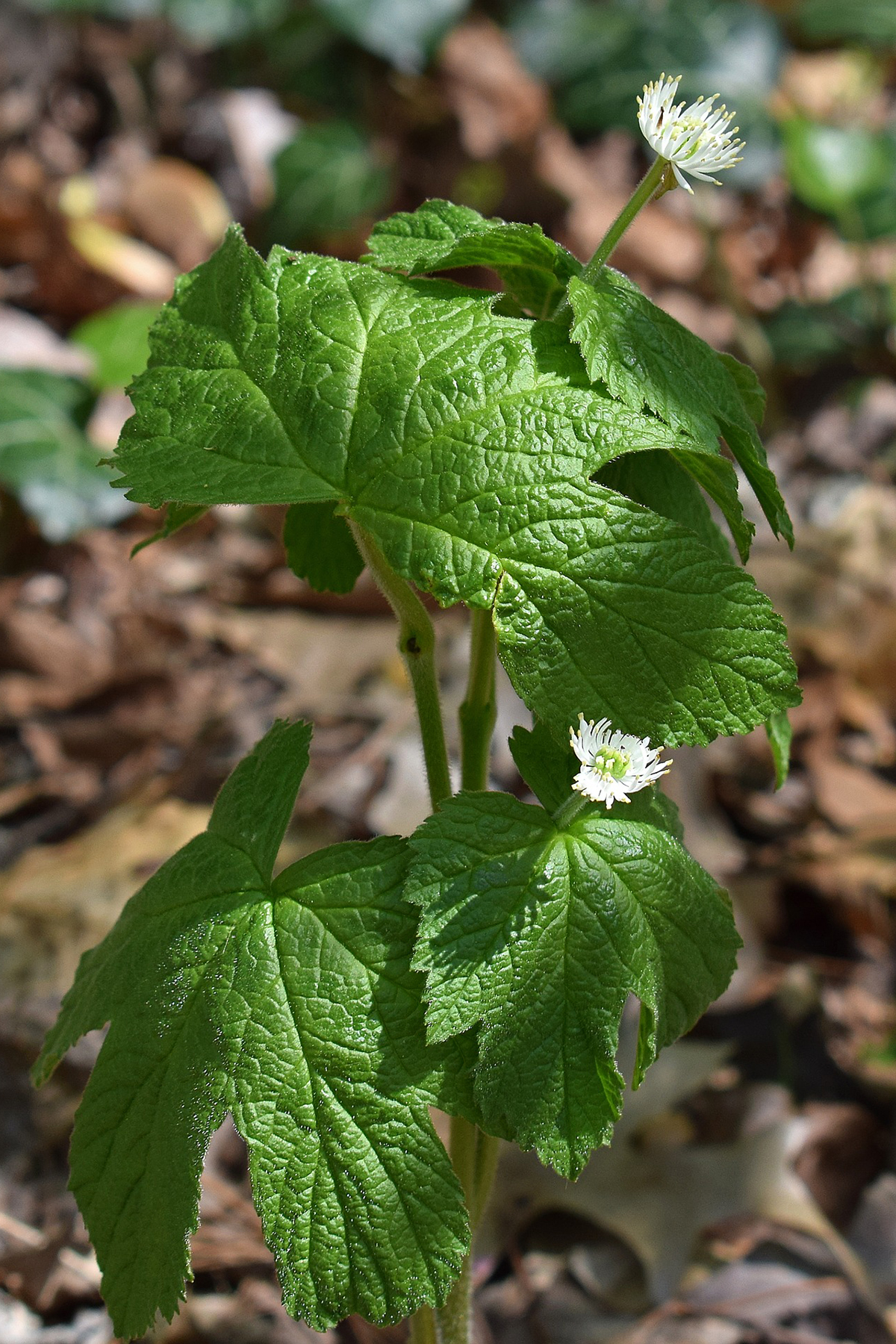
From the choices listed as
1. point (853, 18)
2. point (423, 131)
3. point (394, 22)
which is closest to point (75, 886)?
point (394, 22)

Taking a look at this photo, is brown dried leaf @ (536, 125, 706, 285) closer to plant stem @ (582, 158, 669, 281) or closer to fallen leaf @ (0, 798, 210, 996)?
fallen leaf @ (0, 798, 210, 996)

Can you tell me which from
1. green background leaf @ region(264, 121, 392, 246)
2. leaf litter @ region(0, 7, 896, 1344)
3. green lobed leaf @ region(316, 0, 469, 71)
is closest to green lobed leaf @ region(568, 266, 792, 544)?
leaf litter @ region(0, 7, 896, 1344)

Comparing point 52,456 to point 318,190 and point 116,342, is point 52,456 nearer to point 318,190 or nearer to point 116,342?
point 116,342

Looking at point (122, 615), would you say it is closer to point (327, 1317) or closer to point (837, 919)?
point (837, 919)

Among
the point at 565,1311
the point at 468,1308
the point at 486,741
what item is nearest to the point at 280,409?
the point at 486,741

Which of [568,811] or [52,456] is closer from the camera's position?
A: [568,811]

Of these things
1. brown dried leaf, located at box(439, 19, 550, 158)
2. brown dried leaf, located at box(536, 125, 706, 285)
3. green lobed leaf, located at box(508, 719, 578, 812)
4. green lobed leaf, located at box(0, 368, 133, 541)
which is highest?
green lobed leaf, located at box(508, 719, 578, 812)

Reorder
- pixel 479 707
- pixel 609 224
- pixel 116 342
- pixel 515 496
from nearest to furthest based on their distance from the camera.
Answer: pixel 515 496
pixel 479 707
pixel 116 342
pixel 609 224

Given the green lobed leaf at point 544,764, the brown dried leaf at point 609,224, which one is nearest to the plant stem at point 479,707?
the green lobed leaf at point 544,764
